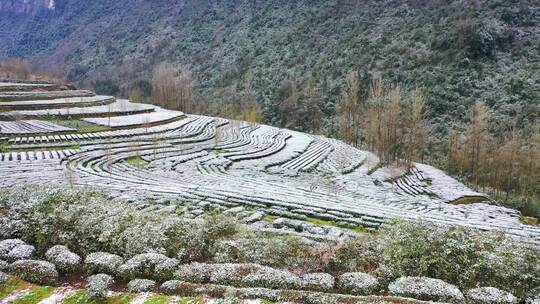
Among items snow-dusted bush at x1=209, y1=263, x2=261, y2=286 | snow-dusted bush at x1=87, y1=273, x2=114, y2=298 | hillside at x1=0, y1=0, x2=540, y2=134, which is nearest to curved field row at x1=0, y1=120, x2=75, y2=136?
snow-dusted bush at x1=87, y1=273, x2=114, y2=298

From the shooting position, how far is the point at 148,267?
5.39 metres

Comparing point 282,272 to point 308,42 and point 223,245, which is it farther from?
point 308,42

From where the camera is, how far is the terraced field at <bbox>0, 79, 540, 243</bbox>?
10828 mm

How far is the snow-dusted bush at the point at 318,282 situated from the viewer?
5.00 meters

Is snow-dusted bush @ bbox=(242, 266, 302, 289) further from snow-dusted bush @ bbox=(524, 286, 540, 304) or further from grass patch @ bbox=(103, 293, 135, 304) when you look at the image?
snow-dusted bush @ bbox=(524, 286, 540, 304)

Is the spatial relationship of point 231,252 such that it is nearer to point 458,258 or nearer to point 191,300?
point 191,300

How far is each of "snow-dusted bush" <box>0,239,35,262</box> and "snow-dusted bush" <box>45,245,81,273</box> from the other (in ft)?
0.94

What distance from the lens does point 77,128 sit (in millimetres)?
23781

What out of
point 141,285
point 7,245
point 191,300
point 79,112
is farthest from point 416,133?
point 7,245

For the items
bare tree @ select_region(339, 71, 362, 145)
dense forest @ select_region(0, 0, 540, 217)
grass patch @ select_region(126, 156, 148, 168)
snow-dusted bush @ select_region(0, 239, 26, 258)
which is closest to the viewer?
snow-dusted bush @ select_region(0, 239, 26, 258)

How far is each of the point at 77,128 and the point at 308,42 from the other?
39.9m

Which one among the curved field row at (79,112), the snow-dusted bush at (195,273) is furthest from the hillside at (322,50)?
the snow-dusted bush at (195,273)

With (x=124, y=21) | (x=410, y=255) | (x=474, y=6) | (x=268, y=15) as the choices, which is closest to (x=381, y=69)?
(x=474, y=6)

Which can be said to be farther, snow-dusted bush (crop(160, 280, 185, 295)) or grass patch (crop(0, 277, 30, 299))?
snow-dusted bush (crop(160, 280, 185, 295))
